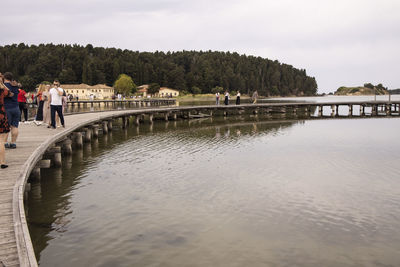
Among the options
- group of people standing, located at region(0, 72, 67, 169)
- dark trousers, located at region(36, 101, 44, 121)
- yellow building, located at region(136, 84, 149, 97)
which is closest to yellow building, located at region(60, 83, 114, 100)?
yellow building, located at region(136, 84, 149, 97)

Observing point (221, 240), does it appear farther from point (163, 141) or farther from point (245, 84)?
point (245, 84)

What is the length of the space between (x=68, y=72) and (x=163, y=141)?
127245 millimetres

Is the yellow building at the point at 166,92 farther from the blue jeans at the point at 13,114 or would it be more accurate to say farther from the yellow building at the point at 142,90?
the blue jeans at the point at 13,114

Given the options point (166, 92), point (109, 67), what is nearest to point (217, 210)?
point (166, 92)

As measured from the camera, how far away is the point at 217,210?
9.62 meters

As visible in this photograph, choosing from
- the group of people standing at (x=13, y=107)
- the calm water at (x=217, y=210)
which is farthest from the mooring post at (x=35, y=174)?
the group of people standing at (x=13, y=107)

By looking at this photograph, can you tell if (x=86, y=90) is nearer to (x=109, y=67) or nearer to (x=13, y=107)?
(x=109, y=67)

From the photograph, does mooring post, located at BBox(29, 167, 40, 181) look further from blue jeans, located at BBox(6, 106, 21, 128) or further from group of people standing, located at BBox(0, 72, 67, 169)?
blue jeans, located at BBox(6, 106, 21, 128)

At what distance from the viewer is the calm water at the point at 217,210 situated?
23.4 ft

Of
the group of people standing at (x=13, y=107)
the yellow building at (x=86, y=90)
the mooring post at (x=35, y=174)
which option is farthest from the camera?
the yellow building at (x=86, y=90)

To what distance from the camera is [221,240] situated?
7762 millimetres

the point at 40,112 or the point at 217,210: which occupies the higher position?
the point at 40,112

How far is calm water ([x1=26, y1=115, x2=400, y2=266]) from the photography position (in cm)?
712

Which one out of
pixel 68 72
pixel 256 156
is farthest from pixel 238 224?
pixel 68 72
